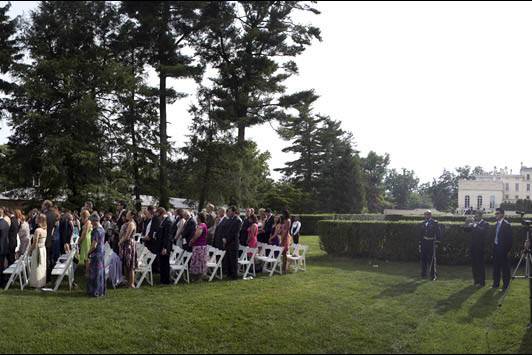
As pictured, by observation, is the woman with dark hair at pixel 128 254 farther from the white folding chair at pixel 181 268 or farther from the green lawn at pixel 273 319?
the white folding chair at pixel 181 268

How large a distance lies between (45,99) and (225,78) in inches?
377

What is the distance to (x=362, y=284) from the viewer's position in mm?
11812

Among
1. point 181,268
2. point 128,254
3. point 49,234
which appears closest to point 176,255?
point 181,268

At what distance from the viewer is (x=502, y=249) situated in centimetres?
1141

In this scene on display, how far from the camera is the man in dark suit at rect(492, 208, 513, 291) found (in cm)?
1129

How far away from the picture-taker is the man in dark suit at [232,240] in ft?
42.1

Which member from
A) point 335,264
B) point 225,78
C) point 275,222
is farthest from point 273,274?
point 225,78

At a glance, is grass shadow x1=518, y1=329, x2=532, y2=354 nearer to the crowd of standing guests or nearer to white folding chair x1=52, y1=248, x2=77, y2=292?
the crowd of standing guests

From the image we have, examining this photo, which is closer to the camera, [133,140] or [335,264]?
[335,264]

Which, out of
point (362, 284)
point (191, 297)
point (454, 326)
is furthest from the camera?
point (362, 284)

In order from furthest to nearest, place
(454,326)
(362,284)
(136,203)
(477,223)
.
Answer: (136,203) < (477,223) < (362,284) < (454,326)

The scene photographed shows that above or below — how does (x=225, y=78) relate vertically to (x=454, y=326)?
above

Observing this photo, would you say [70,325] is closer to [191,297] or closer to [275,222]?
[191,297]

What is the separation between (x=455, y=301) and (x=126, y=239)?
7.20m
